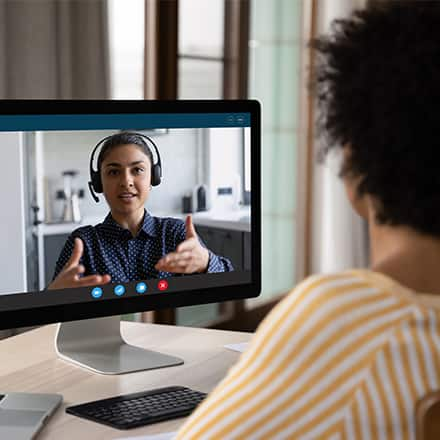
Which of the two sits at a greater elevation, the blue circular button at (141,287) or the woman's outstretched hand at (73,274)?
the woman's outstretched hand at (73,274)

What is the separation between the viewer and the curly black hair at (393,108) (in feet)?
2.75

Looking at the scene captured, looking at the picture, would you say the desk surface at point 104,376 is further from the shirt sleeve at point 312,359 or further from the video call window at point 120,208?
the shirt sleeve at point 312,359

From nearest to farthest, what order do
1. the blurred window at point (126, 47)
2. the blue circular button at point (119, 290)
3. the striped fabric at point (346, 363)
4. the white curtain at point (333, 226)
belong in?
the striped fabric at point (346, 363)
the blue circular button at point (119, 290)
the blurred window at point (126, 47)
the white curtain at point (333, 226)

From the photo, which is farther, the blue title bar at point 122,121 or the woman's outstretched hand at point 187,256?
the woman's outstretched hand at point 187,256

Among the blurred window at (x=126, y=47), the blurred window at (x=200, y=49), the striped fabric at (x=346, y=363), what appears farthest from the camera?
the blurred window at (x=200, y=49)

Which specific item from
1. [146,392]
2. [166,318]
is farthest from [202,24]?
[146,392]

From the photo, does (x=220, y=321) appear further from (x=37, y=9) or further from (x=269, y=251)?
(x=37, y=9)

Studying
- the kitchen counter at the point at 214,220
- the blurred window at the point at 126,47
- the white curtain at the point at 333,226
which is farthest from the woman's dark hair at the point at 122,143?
the white curtain at the point at 333,226

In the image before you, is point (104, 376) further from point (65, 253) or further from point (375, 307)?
point (375, 307)

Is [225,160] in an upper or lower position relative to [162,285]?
upper

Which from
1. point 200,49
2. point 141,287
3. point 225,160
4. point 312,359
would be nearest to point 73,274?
point 141,287

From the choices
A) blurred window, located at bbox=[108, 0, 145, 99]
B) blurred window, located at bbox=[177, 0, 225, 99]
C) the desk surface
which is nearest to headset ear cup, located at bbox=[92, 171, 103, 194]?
the desk surface

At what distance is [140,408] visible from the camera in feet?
4.80

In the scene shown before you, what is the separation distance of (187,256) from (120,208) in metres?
0.17
